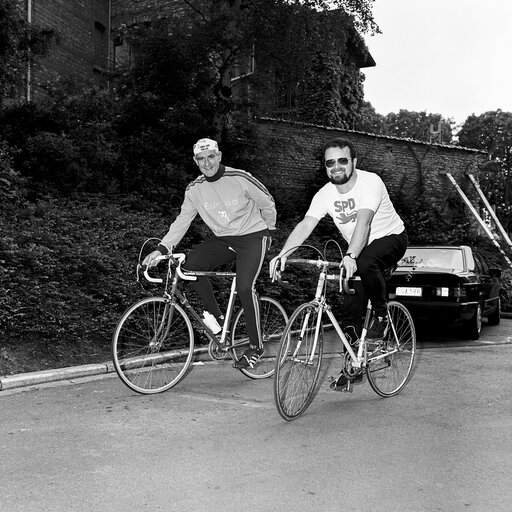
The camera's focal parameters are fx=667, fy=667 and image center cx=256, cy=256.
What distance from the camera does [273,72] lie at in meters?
15.9

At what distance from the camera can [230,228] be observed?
585 cm

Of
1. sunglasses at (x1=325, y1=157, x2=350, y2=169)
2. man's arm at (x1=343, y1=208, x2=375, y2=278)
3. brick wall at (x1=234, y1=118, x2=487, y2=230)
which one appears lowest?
man's arm at (x1=343, y1=208, x2=375, y2=278)

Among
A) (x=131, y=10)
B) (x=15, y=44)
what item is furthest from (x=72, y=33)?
(x=15, y=44)

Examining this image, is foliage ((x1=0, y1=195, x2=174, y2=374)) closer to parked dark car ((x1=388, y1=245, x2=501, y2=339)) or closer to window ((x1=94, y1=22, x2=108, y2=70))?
parked dark car ((x1=388, y1=245, x2=501, y2=339))

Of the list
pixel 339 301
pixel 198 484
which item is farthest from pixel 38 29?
pixel 198 484

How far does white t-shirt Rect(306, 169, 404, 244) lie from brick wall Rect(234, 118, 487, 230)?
459 inches

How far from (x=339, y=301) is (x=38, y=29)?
719 cm

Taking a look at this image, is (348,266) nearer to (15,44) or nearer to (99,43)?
(15,44)

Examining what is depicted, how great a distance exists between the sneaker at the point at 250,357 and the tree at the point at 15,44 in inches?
312

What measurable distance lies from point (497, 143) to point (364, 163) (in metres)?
33.7

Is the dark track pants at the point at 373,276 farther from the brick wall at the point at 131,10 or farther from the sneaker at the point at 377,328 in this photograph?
the brick wall at the point at 131,10

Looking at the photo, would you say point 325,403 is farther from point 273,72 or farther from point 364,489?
point 273,72

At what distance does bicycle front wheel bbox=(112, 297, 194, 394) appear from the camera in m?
5.36

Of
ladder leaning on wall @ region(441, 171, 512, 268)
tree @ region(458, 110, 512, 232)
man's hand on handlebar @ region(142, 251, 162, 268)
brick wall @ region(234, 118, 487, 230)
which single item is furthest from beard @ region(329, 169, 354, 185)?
tree @ region(458, 110, 512, 232)
